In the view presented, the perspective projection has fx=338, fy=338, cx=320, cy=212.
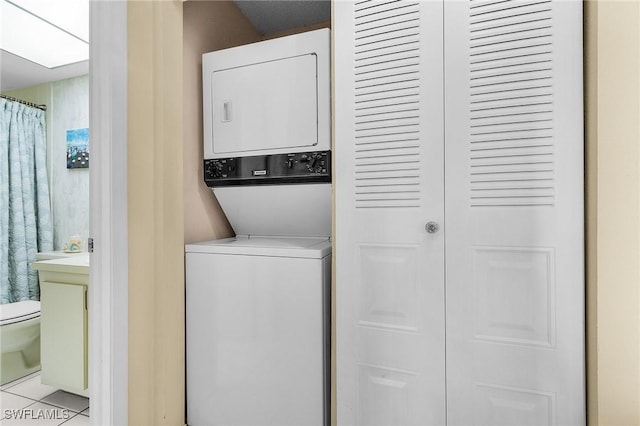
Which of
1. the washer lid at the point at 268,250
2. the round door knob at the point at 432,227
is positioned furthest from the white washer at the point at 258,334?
the round door knob at the point at 432,227

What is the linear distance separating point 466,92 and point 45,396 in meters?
3.16

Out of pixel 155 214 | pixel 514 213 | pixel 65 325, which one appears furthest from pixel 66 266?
pixel 514 213

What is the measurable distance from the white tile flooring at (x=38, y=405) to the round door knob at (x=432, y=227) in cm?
230

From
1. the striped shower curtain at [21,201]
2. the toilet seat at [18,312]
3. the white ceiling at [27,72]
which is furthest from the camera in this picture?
the striped shower curtain at [21,201]

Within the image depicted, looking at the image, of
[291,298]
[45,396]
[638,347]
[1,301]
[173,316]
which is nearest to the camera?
[638,347]

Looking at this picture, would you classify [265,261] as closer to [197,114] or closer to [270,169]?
[270,169]

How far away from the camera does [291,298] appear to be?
5.27 feet

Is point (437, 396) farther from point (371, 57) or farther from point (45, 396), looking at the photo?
point (45, 396)

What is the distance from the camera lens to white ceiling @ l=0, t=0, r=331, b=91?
2.32m

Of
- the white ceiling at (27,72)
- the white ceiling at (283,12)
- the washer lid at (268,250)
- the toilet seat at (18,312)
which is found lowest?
the toilet seat at (18,312)

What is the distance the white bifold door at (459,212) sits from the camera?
1.21 metres

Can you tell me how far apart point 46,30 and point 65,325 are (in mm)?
2178

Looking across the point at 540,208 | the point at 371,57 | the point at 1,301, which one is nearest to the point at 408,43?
the point at 371,57

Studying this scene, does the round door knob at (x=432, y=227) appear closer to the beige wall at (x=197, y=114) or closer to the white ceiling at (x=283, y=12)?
the beige wall at (x=197, y=114)
